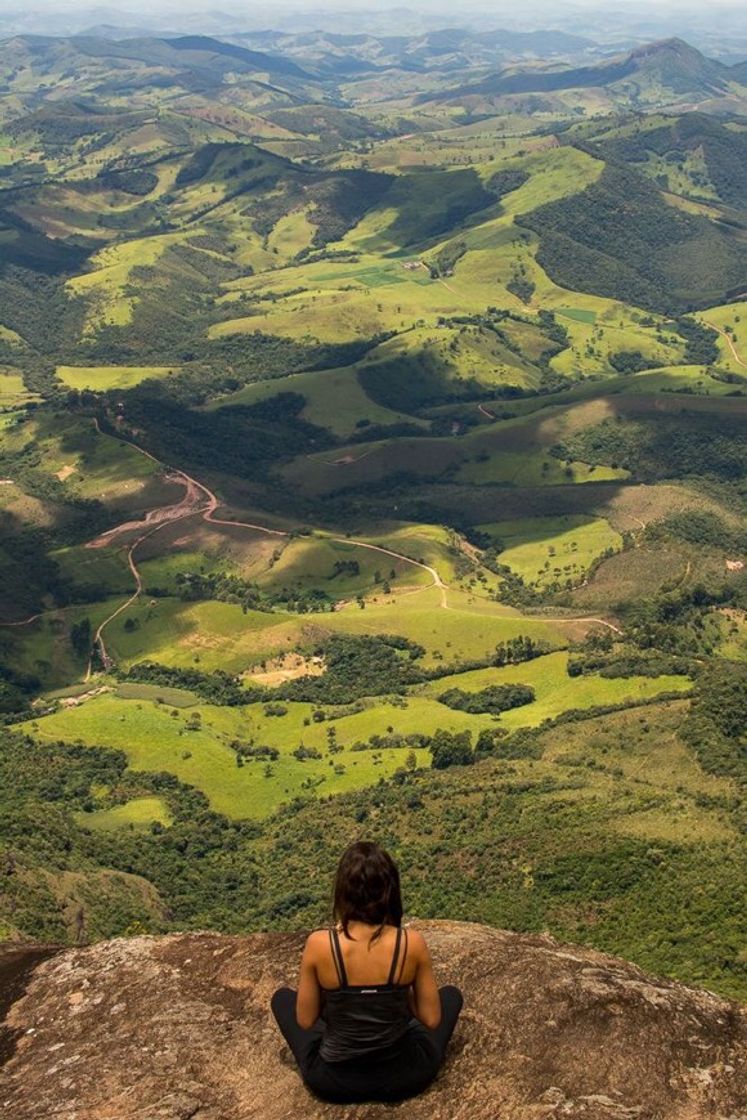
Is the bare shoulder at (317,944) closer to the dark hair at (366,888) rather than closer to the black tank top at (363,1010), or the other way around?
the black tank top at (363,1010)

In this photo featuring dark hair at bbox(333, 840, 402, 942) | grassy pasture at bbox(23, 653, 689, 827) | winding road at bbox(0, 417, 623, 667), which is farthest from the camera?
winding road at bbox(0, 417, 623, 667)

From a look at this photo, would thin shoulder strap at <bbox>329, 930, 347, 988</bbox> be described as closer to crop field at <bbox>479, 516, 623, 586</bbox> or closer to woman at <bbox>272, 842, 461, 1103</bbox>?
woman at <bbox>272, 842, 461, 1103</bbox>

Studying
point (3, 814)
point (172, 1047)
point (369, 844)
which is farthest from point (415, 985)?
point (3, 814)

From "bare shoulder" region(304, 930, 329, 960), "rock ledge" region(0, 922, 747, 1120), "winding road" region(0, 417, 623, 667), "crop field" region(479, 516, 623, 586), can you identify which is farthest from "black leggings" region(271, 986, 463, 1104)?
"crop field" region(479, 516, 623, 586)

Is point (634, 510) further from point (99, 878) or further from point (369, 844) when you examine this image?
point (369, 844)

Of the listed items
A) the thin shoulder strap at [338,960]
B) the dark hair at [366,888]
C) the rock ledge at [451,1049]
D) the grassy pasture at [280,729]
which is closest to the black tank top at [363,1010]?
the thin shoulder strap at [338,960]

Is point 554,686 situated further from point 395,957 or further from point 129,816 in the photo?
point 395,957
